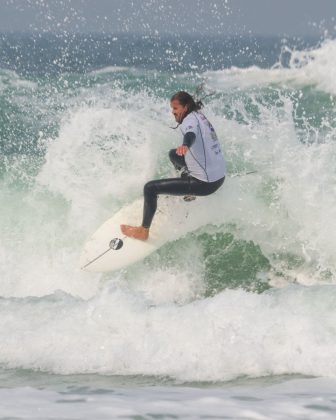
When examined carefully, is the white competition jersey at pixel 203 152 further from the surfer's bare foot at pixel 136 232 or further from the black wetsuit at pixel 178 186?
the surfer's bare foot at pixel 136 232

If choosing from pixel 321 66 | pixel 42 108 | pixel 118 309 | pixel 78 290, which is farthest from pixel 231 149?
pixel 321 66

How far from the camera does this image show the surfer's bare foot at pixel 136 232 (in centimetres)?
801

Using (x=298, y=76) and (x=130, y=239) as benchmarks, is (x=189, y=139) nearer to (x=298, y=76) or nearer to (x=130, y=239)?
(x=130, y=239)

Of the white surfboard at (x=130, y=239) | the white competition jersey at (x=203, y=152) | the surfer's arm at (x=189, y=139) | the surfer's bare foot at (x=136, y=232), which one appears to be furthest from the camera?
the white surfboard at (x=130, y=239)

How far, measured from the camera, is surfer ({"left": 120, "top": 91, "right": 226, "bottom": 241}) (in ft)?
23.7

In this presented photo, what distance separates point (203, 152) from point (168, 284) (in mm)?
1834

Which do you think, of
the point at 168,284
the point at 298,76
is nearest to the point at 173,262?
the point at 168,284

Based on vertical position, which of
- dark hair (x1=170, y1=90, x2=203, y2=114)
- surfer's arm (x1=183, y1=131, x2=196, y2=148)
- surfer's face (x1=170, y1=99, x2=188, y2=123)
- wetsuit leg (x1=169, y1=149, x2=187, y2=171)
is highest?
dark hair (x1=170, y1=90, x2=203, y2=114)

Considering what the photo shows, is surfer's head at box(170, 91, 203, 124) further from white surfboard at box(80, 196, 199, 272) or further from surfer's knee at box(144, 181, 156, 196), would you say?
white surfboard at box(80, 196, 199, 272)

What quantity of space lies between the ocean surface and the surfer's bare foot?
59 centimetres

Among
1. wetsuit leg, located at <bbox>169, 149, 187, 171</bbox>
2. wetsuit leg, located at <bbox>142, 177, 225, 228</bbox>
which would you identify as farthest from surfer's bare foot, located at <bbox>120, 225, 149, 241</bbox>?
wetsuit leg, located at <bbox>169, 149, 187, 171</bbox>

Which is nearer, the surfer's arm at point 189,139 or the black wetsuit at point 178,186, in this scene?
the surfer's arm at point 189,139

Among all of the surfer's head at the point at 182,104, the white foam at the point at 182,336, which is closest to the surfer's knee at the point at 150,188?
the surfer's head at the point at 182,104

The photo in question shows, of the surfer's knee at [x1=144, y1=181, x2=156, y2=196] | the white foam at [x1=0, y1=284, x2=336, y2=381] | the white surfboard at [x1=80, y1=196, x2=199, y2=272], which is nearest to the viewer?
the white foam at [x1=0, y1=284, x2=336, y2=381]
